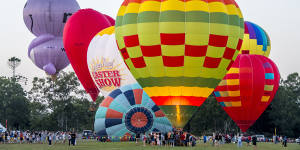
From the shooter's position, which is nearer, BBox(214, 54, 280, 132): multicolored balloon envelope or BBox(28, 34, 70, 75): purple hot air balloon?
BBox(214, 54, 280, 132): multicolored balloon envelope

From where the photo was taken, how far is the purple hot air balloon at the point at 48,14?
44875mm

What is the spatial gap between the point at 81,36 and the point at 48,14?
27.0ft

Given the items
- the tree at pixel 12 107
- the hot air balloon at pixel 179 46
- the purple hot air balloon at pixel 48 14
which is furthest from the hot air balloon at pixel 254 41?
the tree at pixel 12 107

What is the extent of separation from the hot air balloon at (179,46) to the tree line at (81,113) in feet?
116

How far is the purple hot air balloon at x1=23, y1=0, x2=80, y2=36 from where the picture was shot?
147 feet

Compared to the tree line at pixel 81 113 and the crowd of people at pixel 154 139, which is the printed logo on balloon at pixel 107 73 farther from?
the tree line at pixel 81 113

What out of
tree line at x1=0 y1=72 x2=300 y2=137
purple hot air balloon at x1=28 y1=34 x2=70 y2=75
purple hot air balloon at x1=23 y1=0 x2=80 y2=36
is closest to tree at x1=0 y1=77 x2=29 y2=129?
tree line at x1=0 y1=72 x2=300 y2=137

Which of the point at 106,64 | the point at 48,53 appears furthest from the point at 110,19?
the point at 48,53

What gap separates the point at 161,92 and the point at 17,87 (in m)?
55.4

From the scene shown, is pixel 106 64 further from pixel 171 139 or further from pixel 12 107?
pixel 12 107

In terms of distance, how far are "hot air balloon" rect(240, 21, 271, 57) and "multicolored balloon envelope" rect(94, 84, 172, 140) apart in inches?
376

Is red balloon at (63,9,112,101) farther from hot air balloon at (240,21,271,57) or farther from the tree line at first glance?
the tree line

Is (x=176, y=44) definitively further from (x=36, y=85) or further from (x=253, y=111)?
(x=36, y=85)

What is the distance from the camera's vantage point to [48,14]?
44812mm
